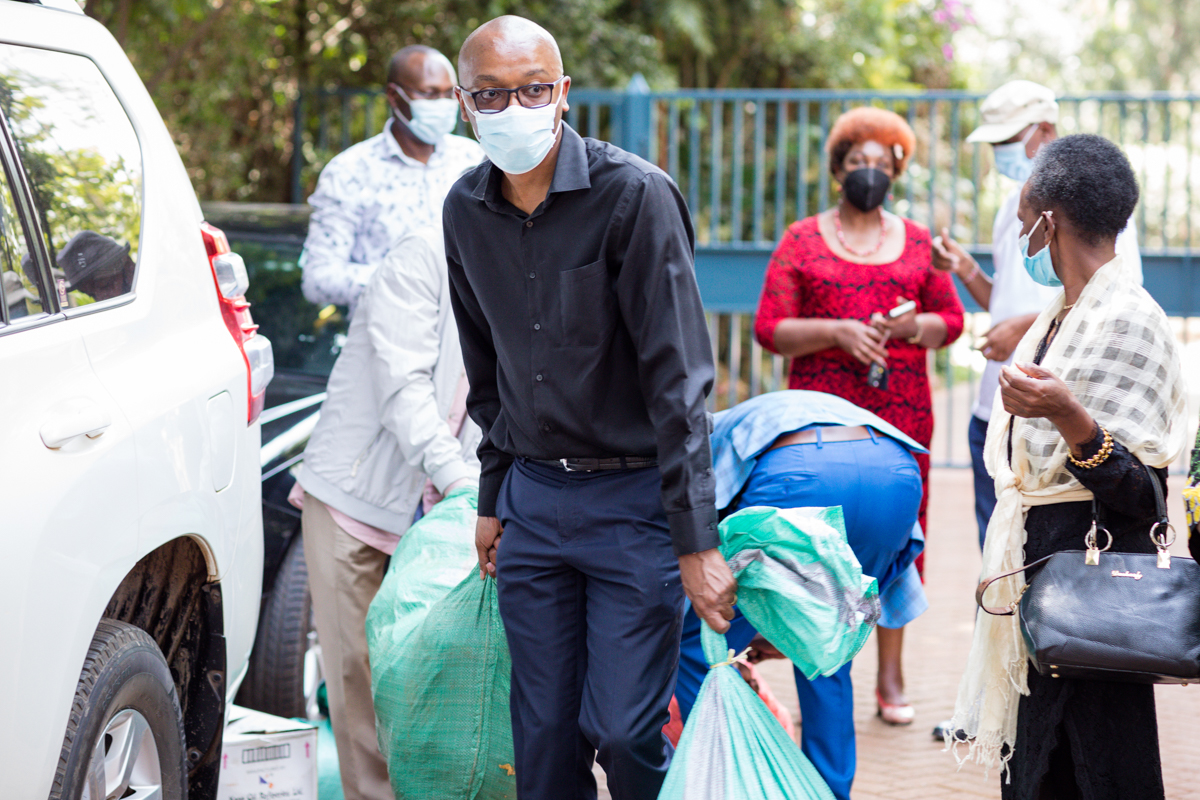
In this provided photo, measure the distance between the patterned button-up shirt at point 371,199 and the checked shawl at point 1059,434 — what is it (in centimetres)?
249

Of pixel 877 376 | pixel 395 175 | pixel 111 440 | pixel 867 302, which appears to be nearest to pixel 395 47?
pixel 395 175

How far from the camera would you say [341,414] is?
141 inches

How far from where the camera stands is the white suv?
2.12m

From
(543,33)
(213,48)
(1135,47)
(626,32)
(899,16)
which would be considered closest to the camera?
(543,33)

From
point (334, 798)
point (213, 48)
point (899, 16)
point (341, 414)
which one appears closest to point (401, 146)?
point (341, 414)

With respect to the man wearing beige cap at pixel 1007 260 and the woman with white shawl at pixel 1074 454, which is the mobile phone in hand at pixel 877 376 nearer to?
the man wearing beige cap at pixel 1007 260

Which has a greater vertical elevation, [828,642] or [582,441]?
[582,441]

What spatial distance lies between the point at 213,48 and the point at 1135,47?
23.3m

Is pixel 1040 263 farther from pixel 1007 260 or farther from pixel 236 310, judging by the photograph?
pixel 236 310

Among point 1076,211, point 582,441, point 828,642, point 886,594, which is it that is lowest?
point 886,594

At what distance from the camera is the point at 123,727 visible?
8.13 feet

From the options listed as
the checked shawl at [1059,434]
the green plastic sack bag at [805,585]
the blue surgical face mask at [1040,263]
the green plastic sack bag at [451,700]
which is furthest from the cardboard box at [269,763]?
the blue surgical face mask at [1040,263]

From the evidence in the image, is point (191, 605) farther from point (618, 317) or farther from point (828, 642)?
point (828, 642)

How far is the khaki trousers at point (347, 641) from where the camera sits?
11.6ft
